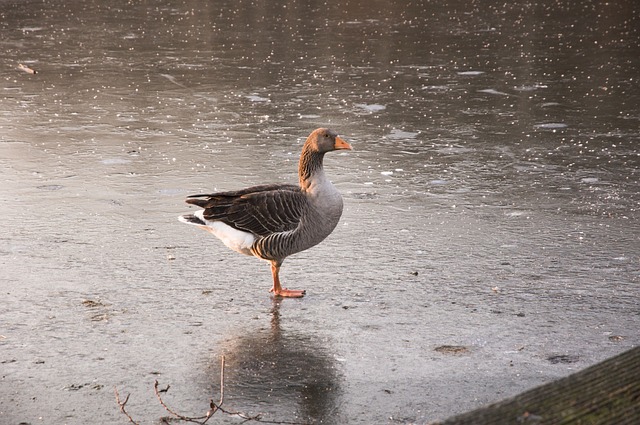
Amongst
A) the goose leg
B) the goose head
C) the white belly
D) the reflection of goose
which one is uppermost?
the goose head

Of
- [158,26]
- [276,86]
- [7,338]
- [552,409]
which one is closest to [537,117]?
[276,86]

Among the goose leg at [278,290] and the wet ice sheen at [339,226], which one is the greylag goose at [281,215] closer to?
the goose leg at [278,290]

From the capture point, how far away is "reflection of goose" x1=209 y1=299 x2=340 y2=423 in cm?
467

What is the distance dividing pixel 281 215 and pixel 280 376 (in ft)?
4.30

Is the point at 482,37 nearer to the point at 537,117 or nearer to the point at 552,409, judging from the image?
the point at 537,117

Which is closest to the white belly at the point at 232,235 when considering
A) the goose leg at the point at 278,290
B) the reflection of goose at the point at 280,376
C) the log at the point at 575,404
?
the goose leg at the point at 278,290

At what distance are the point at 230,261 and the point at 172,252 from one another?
42 centimetres

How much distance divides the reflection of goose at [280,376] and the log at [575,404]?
8.22 feet

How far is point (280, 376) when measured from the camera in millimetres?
5047

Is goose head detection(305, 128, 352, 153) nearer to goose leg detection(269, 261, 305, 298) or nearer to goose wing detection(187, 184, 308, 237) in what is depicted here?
goose wing detection(187, 184, 308, 237)

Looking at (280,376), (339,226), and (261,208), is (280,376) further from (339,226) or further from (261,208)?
(339,226)

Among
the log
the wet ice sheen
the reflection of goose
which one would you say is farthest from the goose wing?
the log

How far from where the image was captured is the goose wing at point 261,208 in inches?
240

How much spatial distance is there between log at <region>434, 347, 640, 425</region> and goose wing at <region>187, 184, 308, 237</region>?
3961 millimetres
